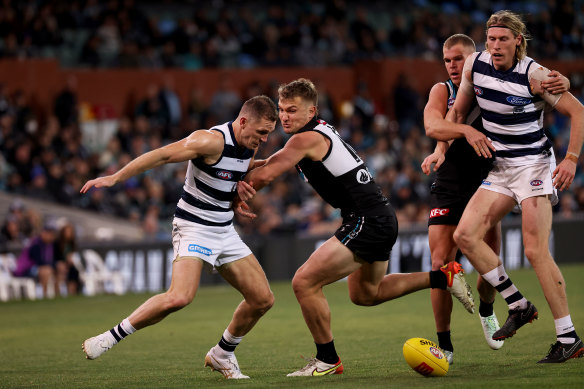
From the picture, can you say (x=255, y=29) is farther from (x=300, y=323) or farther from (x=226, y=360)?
(x=226, y=360)

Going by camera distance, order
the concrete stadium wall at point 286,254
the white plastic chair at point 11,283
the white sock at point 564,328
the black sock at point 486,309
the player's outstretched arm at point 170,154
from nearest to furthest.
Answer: the player's outstretched arm at point 170,154, the white sock at point 564,328, the black sock at point 486,309, the white plastic chair at point 11,283, the concrete stadium wall at point 286,254

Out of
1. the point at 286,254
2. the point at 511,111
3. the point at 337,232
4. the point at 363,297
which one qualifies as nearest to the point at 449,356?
the point at 363,297

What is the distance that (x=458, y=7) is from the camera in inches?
1051

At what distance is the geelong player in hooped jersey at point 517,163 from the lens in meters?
7.19

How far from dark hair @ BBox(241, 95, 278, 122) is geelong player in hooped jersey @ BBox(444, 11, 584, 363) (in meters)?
1.47

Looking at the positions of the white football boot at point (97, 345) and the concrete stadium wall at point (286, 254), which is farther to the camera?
the concrete stadium wall at point (286, 254)

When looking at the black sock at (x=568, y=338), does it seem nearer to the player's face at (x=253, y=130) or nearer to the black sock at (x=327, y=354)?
the black sock at (x=327, y=354)

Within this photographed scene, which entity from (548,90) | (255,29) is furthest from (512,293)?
(255,29)

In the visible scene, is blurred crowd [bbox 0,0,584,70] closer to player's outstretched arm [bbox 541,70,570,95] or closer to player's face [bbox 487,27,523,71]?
player's face [bbox 487,27,523,71]

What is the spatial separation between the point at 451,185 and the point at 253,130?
1.87 metres

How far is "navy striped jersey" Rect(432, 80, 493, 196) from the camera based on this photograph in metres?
7.99

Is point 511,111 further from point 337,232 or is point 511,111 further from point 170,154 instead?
point 170,154

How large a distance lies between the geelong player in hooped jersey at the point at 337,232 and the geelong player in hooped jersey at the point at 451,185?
0.38 m

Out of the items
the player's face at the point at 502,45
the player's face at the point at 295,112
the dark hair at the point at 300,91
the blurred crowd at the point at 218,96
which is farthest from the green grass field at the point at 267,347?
the blurred crowd at the point at 218,96
